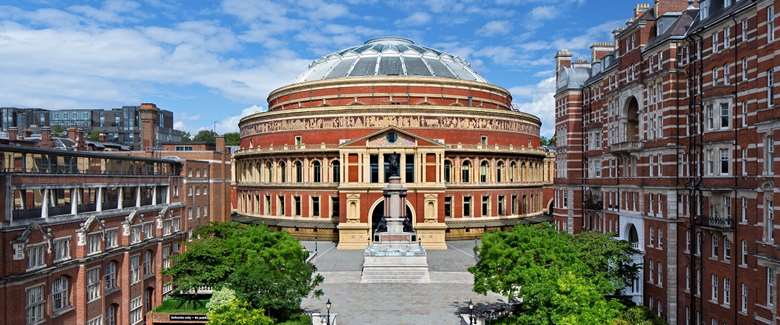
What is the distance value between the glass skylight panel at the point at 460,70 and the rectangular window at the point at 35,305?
6309 centimetres

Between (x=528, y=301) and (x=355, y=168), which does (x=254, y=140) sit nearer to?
(x=355, y=168)

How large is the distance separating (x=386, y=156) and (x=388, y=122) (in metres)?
4.75

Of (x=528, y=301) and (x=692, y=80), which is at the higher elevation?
(x=692, y=80)

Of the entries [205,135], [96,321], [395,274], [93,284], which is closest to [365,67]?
[395,274]

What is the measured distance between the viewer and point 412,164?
6869 cm

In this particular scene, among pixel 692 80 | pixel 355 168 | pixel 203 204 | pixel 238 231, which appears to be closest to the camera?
pixel 692 80

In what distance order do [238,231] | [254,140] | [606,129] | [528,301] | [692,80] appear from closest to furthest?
[528,301] → [692,80] → [238,231] → [606,129] → [254,140]

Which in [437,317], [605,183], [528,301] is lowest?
[437,317]

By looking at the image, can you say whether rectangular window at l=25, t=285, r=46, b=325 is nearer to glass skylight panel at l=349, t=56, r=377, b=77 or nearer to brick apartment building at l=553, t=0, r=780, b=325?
brick apartment building at l=553, t=0, r=780, b=325

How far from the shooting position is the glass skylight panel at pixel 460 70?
284 feet

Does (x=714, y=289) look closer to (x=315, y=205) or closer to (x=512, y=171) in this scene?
(x=512, y=171)

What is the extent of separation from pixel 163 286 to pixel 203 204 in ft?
50.1

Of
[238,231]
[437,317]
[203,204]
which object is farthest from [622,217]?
[203,204]

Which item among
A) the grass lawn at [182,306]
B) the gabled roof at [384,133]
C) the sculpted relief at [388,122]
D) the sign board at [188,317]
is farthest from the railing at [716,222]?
the sculpted relief at [388,122]
